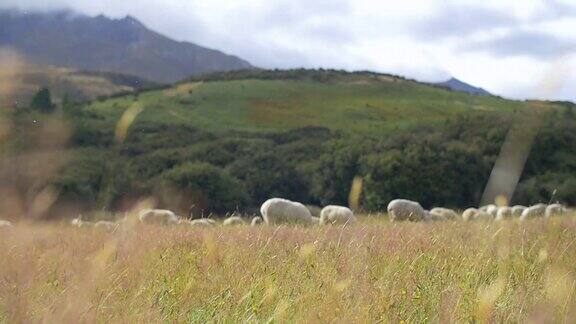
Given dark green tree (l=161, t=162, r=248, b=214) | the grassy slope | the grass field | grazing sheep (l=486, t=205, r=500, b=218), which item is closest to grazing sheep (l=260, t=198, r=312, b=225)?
grazing sheep (l=486, t=205, r=500, b=218)

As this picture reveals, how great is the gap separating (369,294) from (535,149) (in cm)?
3475

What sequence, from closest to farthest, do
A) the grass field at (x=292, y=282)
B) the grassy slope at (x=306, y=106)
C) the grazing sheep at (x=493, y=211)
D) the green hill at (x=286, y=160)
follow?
the grass field at (x=292, y=282) → the grazing sheep at (x=493, y=211) → the green hill at (x=286, y=160) → the grassy slope at (x=306, y=106)

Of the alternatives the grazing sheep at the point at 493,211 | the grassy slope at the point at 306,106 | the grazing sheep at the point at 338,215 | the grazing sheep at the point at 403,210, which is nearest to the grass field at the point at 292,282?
the grazing sheep at the point at 338,215

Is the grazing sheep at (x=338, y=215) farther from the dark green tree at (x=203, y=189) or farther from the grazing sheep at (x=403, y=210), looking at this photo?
the dark green tree at (x=203, y=189)

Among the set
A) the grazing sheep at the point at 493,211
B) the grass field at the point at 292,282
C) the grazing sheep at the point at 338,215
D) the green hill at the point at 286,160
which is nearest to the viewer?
the grass field at the point at 292,282

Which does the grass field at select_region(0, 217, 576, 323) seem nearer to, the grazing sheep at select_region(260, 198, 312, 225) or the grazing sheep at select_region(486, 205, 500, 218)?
the grazing sheep at select_region(260, 198, 312, 225)

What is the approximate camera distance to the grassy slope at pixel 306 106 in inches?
2603

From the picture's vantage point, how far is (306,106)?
7869 cm

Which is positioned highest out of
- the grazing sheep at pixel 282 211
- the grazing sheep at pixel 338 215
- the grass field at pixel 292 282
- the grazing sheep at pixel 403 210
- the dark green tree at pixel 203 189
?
the grass field at pixel 292 282

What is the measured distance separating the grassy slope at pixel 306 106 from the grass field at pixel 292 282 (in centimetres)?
5073

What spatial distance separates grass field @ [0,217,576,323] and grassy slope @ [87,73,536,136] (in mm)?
50734

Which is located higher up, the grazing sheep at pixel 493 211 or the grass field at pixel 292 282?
the grass field at pixel 292 282

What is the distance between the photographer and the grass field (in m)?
3.73

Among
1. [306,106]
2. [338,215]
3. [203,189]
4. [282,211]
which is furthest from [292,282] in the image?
[306,106]
